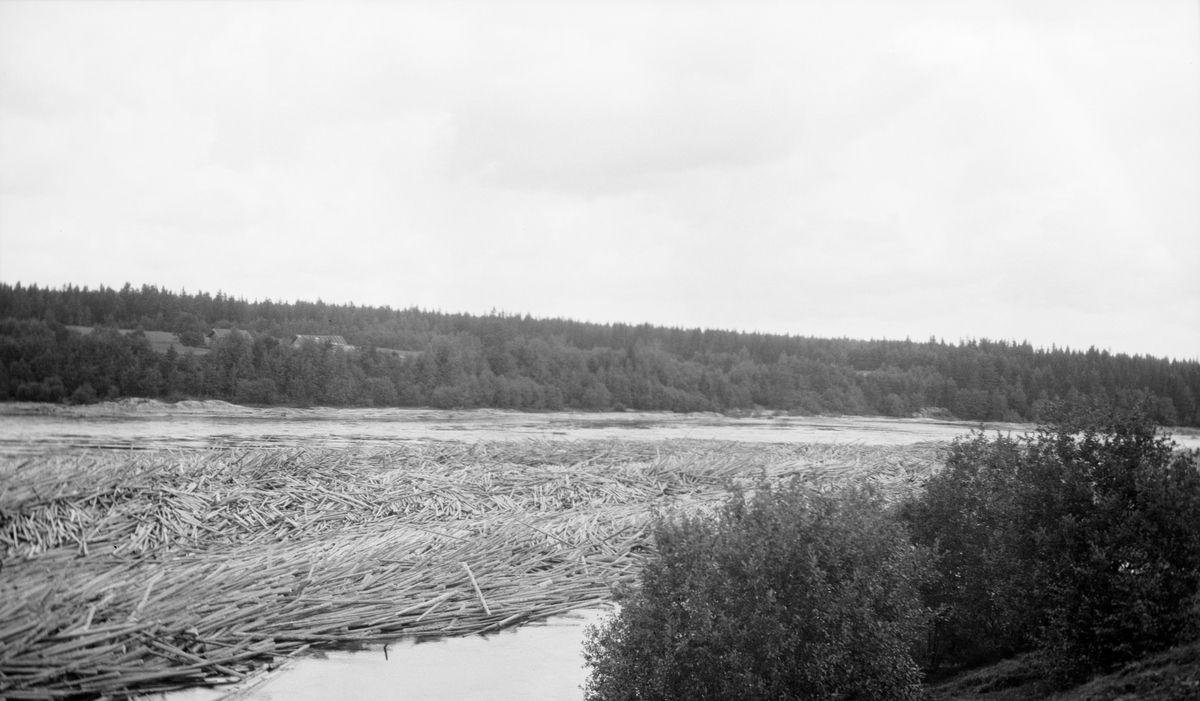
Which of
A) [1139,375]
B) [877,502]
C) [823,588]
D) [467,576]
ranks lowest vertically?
[467,576]

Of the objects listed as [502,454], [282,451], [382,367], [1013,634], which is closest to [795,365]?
[382,367]

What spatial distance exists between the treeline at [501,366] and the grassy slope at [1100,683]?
30.9m

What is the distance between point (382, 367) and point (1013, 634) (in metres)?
73.6

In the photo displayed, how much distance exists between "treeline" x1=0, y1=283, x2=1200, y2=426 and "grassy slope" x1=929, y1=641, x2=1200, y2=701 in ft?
101

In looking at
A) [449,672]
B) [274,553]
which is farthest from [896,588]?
Result: [274,553]

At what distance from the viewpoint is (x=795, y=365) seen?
122312 millimetres

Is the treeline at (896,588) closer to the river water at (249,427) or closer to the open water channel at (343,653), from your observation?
the river water at (249,427)

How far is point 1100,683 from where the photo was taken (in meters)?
10.6

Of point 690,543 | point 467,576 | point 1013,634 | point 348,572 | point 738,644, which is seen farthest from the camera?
point 467,576

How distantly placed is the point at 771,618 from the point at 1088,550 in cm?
504

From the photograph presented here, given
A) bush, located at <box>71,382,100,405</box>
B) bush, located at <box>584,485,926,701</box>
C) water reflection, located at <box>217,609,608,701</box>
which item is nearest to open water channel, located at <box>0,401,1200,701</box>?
water reflection, located at <box>217,609,608,701</box>

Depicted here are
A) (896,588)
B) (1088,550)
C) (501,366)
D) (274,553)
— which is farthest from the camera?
(501,366)

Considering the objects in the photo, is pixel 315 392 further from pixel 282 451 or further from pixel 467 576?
pixel 467 576

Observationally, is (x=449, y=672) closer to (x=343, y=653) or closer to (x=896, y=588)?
(x=343, y=653)
